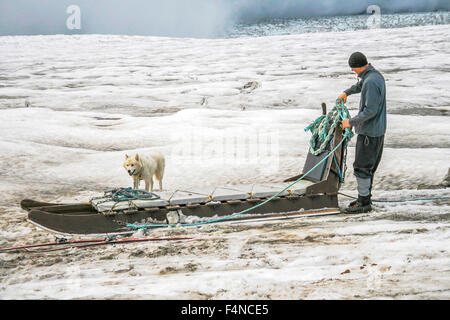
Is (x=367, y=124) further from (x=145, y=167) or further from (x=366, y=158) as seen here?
(x=145, y=167)

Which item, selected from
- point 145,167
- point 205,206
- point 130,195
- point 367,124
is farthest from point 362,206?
point 145,167

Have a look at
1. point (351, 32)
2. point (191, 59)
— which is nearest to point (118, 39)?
point (191, 59)

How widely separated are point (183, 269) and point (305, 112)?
619 centimetres

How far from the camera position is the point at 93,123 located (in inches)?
310

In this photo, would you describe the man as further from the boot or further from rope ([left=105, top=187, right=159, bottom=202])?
rope ([left=105, top=187, right=159, bottom=202])

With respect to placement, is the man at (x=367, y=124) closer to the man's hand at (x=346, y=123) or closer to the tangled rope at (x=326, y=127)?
the man's hand at (x=346, y=123)

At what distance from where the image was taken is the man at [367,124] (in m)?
3.32

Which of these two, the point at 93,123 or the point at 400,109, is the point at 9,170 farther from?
the point at 400,109

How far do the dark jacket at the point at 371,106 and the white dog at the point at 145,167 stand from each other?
2.11m

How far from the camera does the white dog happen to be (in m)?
4.18

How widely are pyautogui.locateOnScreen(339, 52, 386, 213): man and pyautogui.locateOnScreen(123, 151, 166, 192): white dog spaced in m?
2.05

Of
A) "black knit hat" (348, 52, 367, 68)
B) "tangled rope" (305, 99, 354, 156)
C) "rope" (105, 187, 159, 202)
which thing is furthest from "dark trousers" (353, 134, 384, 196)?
"rope" (105, 187, 159, 202)

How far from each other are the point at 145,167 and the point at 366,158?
2195mm

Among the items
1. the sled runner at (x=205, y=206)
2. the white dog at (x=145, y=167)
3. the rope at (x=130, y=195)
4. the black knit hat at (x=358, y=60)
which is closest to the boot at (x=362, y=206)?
the sled runner at (x=205, y=206)
